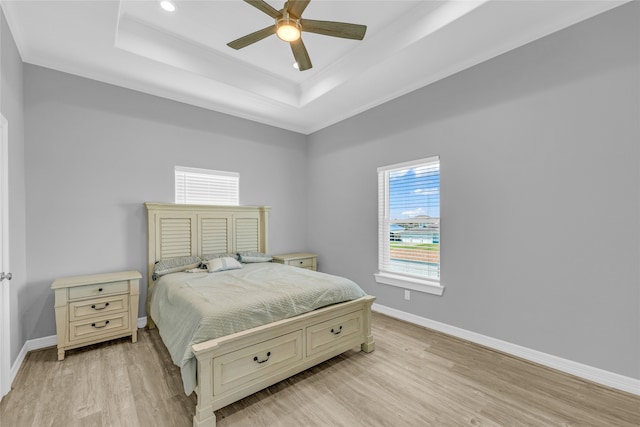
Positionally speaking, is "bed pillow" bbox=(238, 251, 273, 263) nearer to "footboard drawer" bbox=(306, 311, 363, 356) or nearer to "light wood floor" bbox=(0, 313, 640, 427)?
"light wood floor" bbox=(0, 313, 640, 427)

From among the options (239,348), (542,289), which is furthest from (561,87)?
(239,348)

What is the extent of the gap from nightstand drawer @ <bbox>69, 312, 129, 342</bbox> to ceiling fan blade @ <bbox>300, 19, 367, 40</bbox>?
10.7 feet

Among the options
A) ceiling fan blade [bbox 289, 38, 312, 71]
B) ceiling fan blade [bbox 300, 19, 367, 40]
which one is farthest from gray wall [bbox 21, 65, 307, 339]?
ceiling fan blade [bbox 300, 19, 367, 40]

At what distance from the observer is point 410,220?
3549 millimetres

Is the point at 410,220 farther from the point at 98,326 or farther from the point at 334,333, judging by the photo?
the point at 98,326

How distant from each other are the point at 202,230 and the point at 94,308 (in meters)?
1.42

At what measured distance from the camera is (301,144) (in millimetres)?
5133

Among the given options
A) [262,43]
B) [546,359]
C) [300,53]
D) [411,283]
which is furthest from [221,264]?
[546,359]

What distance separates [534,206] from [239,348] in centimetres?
281

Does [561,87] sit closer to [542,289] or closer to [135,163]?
[542,289]

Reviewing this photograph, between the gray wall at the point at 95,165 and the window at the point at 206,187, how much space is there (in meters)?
0.11

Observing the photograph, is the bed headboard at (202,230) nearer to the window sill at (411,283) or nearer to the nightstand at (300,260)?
the nightstand at (300,260)

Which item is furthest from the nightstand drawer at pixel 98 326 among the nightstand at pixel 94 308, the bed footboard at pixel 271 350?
the bed footboard at pixel 271 350

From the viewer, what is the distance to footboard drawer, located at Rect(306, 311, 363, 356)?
2361 millimetres
